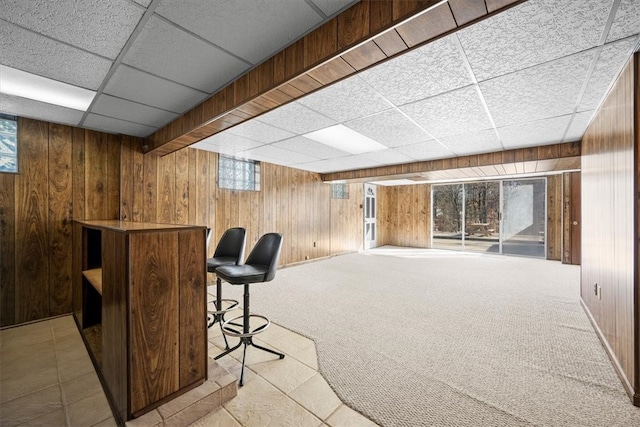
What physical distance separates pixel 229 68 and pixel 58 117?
240 cm

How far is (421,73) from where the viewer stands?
192 cm

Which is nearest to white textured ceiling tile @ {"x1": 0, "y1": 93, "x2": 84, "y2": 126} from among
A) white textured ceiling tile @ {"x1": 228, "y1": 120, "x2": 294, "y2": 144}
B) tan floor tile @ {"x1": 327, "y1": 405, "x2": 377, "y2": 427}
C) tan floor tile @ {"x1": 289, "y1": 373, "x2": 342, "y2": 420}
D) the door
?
white textured ceiling tile @ {"x1": 228, "y1": 120, "x2": 294, "y2": 144}

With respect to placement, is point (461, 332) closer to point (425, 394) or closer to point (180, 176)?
point (425, 394)

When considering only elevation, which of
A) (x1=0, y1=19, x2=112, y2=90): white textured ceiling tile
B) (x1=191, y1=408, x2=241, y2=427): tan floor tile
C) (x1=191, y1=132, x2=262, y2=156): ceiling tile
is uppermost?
(x1=0, y1=19, x2=112, y2=90): white textured ceiling tile

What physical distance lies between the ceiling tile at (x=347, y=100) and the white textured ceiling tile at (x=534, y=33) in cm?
76

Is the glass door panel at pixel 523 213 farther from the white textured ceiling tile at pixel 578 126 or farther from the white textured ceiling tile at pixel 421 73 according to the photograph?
the white textured ceiling tile at pixel 421 73

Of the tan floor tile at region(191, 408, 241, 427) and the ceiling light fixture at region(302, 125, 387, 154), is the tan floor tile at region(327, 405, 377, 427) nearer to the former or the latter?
the tan floor tile at region(191, 408, 241, 427)

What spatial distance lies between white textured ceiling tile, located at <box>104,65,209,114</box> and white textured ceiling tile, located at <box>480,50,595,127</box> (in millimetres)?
2458

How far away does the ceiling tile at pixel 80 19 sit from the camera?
4.41 feet

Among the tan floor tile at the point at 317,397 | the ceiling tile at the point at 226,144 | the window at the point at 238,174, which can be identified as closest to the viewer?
the tan floor tile at the point at 317,397

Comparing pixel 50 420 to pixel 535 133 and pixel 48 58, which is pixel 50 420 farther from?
pixel 535 133

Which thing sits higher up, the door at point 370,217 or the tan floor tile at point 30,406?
the door at point 370,217

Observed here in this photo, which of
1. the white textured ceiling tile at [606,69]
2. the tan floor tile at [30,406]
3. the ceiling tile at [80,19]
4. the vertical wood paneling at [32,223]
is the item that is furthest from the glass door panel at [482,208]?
the vertical wood paneling at [32,223]

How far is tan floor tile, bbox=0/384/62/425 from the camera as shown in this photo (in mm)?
1563
